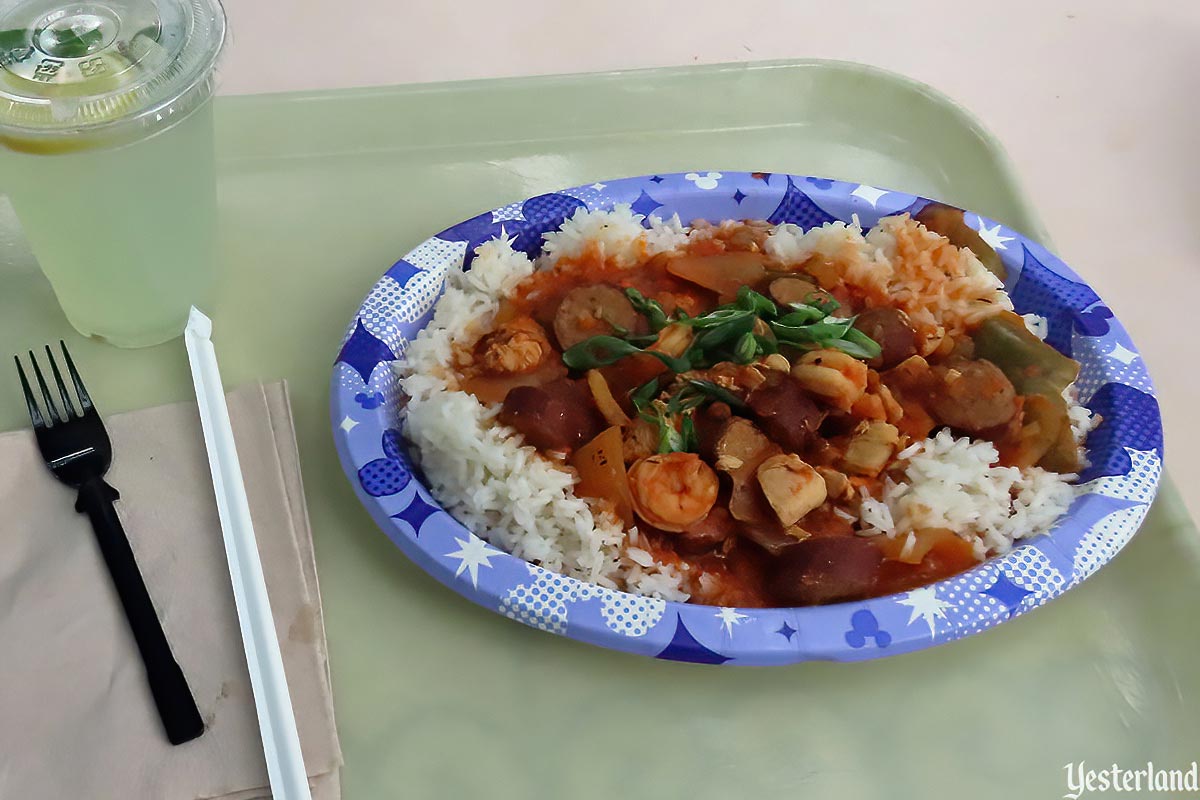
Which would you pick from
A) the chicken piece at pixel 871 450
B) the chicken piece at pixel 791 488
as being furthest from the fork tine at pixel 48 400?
the chicken piece at pixel 871 450

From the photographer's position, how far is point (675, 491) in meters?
1.12

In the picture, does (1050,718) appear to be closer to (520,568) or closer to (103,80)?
(520,568)

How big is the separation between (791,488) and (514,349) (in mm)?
389

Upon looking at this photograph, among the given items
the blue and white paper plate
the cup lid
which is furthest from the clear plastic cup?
the blue and white paper plate

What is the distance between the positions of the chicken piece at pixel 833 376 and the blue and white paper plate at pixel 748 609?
0.25 metres

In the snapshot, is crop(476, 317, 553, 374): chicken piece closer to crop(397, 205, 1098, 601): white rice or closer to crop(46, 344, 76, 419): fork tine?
crop(397, 205, 1098, 601): white rice

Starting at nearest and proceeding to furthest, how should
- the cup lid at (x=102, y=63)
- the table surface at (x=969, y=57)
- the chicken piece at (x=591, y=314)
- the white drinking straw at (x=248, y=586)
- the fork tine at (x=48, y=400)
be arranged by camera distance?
the white drinking straw at (x=248, y=586), the cup lid at (x=102, y=63), the fork tine at (x=48, y=400), the chicken piece at (x=591, y=314), the table surface at (x=969, y=57)

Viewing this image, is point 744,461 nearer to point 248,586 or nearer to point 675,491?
point 675,491

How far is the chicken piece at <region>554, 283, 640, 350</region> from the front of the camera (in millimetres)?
1297

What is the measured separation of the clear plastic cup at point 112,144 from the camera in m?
1.09

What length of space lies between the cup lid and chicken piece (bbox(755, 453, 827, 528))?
0.79m

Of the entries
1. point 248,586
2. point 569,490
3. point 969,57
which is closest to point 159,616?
point 248,586

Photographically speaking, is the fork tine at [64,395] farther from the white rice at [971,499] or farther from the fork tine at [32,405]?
the white rice at [971,499]

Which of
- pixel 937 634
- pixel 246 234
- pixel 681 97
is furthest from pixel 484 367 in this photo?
pixel 681 97
